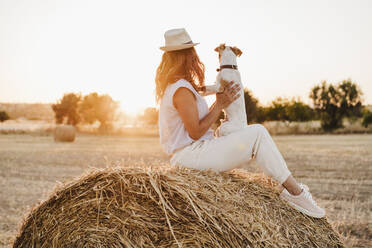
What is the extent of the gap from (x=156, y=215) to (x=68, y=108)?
5753cm

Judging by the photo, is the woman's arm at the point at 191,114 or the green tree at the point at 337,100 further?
the green tree at the point at 337,100

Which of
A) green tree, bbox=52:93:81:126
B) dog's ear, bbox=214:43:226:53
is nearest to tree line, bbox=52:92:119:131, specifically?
green tree, bbox=52:93:81:126

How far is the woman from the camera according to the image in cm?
318

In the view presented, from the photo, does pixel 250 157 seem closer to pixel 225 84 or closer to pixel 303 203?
pixel 303 203

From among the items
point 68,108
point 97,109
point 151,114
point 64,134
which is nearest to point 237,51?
point 151,114

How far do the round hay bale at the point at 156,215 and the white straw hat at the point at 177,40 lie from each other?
43.6 inches

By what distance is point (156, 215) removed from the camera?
2631 mm

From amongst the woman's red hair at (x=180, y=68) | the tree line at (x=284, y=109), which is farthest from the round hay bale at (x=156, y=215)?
the tree line at (x=284, y=109)

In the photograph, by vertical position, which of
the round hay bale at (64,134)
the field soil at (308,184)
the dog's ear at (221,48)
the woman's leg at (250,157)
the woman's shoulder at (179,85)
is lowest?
the field soil at (308,184)

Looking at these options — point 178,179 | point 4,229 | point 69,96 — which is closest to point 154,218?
point 178,179

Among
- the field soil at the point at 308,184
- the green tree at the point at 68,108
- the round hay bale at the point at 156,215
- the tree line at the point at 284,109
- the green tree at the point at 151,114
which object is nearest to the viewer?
the round hay bale at the point at 156,215

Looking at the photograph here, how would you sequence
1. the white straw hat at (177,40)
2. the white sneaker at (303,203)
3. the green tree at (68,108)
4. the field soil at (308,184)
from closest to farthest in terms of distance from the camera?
1. the white sneaker at (303,203)
2. the white straw hat at (177,40)
3. the field soil at (308,184)
4. the green tree at (68,108)

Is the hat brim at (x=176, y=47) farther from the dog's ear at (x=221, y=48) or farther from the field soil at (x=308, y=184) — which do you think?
the field soil at (x=308, y=184)

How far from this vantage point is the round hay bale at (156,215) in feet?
8.50
